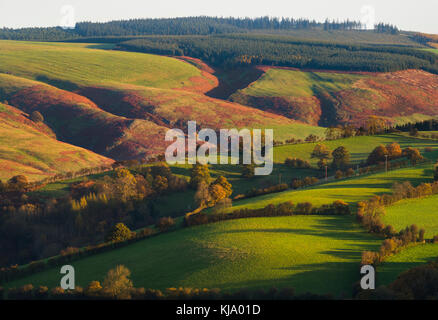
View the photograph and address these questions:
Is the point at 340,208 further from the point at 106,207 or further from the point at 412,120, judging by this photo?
the point at 412,120

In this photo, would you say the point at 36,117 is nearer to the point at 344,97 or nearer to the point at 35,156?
the point at 35,156

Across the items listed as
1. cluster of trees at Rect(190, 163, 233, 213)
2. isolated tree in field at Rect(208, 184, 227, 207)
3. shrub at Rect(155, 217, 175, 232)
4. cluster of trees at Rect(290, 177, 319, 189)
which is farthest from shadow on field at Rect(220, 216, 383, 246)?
cluster of trees at Rect(290, 177, 319, 189)

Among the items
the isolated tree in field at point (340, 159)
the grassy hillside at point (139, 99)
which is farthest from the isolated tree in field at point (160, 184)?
the grassy hillside at point (139, 99)

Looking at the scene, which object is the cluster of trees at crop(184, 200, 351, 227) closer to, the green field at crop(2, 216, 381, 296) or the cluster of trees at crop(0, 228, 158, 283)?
the green field at crop(2, 216, 381, 296)

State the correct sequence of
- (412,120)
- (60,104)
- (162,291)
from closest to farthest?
(162,291), (60,104), (412,120)
